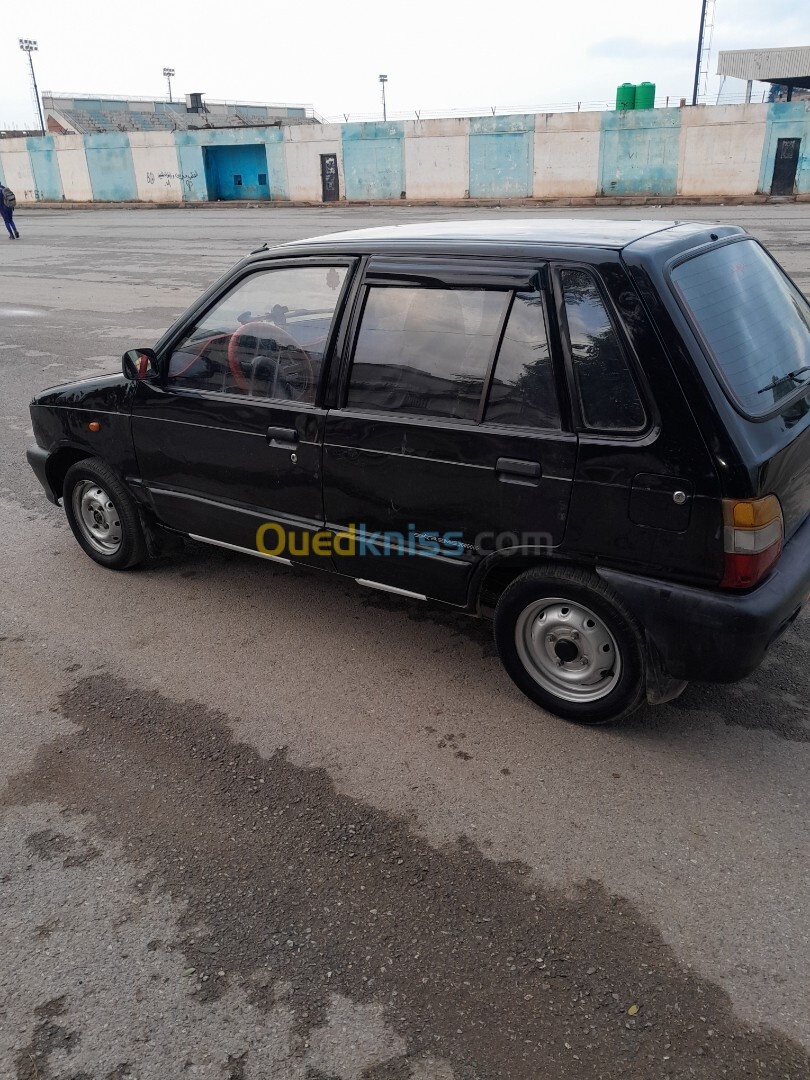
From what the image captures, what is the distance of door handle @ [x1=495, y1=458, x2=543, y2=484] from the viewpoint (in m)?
3.18

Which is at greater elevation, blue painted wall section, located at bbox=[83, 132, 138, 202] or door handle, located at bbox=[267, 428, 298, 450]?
blue painted wall section, located at bbox=[83, 132, 138, 202]

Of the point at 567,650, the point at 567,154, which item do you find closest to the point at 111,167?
the point at 567,154

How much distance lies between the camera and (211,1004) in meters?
2.36

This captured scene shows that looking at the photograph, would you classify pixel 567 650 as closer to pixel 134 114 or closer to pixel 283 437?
pixel 283 437

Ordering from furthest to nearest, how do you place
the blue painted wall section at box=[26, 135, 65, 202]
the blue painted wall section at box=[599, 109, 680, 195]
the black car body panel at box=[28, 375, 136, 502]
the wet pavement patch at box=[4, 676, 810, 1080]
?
1. the blue painted wall section at box=[26, 135, 65, 202]
2. the blue painted wall section at box=[599, 109, 680, 195]
3. the black car body panel at box=[28, 375, 136, 502]
4. the wet pavement patch at box=[4, 676, 810, 1080]

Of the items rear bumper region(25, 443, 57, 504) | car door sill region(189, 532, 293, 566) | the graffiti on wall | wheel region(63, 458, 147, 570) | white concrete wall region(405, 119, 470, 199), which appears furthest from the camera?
the graffiti on wall

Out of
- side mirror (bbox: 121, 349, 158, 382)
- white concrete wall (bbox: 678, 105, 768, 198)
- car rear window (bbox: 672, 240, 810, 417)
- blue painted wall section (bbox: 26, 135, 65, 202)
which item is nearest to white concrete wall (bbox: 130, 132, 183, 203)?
blue painted wall section (bbox: 26, 135, 65, 202)

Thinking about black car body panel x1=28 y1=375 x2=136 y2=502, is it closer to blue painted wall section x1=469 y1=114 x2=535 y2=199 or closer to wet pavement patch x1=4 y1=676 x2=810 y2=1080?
wet pavement patch x1=4 y1=676 x2=810 y2=1080

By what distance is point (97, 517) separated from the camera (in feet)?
16.2

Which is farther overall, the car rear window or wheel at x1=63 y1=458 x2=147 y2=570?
wheel at x1=63 y1=458 x2=147 y2=570

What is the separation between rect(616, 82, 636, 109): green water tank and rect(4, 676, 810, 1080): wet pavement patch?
1573 inches

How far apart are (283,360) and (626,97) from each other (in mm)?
38956

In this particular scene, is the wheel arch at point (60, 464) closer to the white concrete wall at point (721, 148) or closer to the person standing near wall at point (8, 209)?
the person standing near wall at point (8, 209)

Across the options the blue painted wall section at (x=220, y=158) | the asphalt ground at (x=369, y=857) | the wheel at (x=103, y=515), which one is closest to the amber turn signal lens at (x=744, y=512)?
the asphalt ground at (x=369, y=857)
